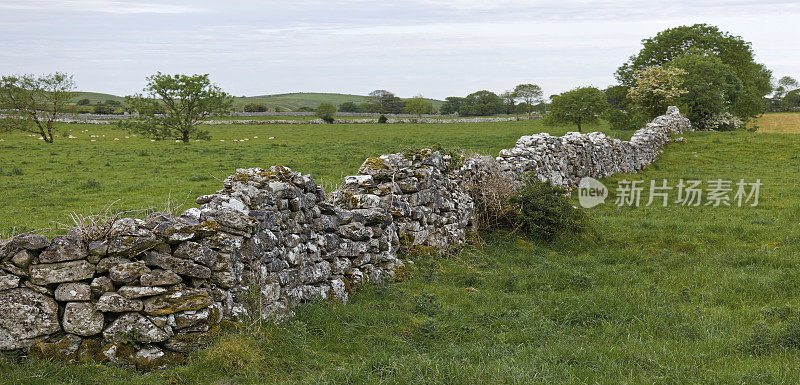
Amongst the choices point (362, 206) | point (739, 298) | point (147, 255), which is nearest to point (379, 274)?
point (362, 206)

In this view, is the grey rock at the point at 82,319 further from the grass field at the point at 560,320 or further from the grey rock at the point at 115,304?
the grass field at the point at 560,320

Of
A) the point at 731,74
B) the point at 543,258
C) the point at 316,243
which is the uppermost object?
the point at 731,74

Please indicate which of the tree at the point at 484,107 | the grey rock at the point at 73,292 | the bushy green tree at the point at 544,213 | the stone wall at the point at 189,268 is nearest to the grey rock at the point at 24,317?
the stone wall at the point at 189,268

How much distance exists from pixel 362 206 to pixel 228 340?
4296 millimetres

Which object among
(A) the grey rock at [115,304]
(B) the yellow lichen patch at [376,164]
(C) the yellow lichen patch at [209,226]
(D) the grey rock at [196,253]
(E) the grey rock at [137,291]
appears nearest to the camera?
(A) the grey rock at [115,304]

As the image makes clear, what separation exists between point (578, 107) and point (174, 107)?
113ft

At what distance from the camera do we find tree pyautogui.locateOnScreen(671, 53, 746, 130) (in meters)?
35.8

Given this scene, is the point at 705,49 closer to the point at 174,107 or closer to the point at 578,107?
the point at 578,107

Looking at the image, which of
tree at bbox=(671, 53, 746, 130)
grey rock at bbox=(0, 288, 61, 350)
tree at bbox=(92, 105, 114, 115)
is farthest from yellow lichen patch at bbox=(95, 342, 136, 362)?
tree at bbox=(92, 105, 114, 115)

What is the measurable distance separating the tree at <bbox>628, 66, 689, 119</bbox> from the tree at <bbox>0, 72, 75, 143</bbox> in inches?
1840

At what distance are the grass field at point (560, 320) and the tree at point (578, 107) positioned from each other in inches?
1192

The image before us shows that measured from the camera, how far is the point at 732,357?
5.69 metres

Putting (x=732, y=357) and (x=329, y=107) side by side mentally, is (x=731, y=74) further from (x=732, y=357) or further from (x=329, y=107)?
(x=329, y=107)

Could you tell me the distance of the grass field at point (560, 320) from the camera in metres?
5.15
